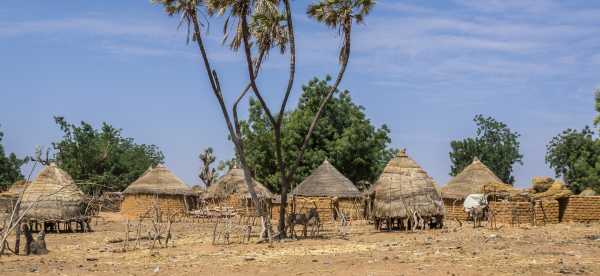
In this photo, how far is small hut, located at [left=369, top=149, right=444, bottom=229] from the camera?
27.2 metres

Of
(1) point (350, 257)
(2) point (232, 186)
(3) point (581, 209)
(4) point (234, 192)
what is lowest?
(1) point (350, 257)

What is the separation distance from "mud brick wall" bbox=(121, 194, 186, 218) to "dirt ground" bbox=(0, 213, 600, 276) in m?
15.8

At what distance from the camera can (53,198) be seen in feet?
92.0

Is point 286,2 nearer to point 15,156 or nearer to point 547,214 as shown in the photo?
point 547,214

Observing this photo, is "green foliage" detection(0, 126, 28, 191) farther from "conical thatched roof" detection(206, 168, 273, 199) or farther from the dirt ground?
the dirt ground

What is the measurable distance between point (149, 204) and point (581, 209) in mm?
20842

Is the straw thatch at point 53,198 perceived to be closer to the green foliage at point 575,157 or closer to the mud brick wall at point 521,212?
the mud brick wall at point 521,212

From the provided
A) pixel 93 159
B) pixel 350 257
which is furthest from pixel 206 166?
pixel 350 257

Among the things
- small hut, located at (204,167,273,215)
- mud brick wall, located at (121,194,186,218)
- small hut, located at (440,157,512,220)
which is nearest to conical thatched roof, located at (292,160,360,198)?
small hut, located at (204,167,273,215)

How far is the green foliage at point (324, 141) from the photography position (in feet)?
143

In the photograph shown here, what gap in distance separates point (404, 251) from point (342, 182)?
706 inches

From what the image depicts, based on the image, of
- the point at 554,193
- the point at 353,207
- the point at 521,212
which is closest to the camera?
the point at 521,212

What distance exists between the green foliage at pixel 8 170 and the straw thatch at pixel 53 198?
27229mm

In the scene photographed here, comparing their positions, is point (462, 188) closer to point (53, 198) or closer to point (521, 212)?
point (521, 212)
